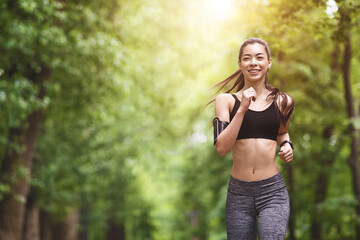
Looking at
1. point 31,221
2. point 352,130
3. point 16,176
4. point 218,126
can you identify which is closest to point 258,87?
point 218,126

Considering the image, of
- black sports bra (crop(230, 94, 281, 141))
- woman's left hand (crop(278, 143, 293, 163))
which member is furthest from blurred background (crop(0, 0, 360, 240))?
woman's left hand (crop(278, 143, 293, 163))

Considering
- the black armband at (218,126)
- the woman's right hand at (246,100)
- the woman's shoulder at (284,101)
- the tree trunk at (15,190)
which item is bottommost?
the black armband at (218,126)

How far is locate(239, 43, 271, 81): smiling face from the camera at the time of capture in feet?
13.5

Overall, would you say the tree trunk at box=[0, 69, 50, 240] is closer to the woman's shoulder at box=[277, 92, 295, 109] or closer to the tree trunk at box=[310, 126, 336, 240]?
the tree trunk at box=[310, 126, 336, 240]

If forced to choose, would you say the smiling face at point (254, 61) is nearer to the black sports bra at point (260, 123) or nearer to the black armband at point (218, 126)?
the black sports bra at point (260, 123)

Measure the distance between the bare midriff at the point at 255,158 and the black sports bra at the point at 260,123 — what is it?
5cm

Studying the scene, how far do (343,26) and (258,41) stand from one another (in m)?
3.52

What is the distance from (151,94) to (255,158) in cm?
1496

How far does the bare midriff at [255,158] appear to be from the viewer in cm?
404

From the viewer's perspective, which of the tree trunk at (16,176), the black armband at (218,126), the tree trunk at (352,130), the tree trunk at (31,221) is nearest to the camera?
the black armband at (218,126)

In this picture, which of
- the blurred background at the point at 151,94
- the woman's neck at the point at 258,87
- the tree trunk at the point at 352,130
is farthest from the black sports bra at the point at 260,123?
the tree trunk at the point at 352,130

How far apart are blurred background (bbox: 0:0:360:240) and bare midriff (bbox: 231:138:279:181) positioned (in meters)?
2.92

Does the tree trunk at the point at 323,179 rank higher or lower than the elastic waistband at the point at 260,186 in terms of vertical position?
higher

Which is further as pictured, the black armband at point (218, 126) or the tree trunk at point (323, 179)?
the tree trunk at point (323, 179)
